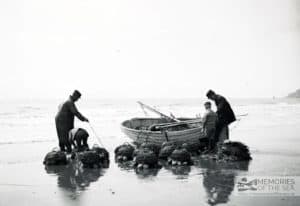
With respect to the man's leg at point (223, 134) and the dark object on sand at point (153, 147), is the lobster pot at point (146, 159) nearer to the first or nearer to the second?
the dark object on sand at point (153, 147)

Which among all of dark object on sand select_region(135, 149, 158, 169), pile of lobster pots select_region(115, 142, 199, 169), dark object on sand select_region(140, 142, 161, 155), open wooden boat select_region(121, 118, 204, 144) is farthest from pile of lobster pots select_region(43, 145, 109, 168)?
open wooden boat select_region(121, 118, 204, 144)

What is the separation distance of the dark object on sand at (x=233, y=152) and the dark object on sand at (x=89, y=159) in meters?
3.68

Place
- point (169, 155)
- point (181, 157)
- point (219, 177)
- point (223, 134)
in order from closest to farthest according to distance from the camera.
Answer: point (219, 177)
point (181, 157)
point (169, 155)
point (223, 134)

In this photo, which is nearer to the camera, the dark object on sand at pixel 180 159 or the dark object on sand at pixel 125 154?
the dark object on sand at pixel 180 159

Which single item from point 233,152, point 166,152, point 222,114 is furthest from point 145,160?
point 222,114

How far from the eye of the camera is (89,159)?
1191 cm

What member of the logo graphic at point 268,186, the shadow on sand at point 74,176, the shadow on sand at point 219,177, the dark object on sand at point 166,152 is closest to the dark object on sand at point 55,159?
the shadow on sand at point 74,176

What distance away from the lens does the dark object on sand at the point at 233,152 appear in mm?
12570

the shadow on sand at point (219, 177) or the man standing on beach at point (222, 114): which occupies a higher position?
the man standing on beach at point (222, 114)

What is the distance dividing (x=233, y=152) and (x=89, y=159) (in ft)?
14.0

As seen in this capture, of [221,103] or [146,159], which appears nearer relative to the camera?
[146,159]

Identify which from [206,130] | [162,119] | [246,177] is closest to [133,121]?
[162,119]

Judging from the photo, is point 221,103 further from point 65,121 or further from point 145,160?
point 65,121

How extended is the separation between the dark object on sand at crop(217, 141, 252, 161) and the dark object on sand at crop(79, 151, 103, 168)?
3.68 metres
